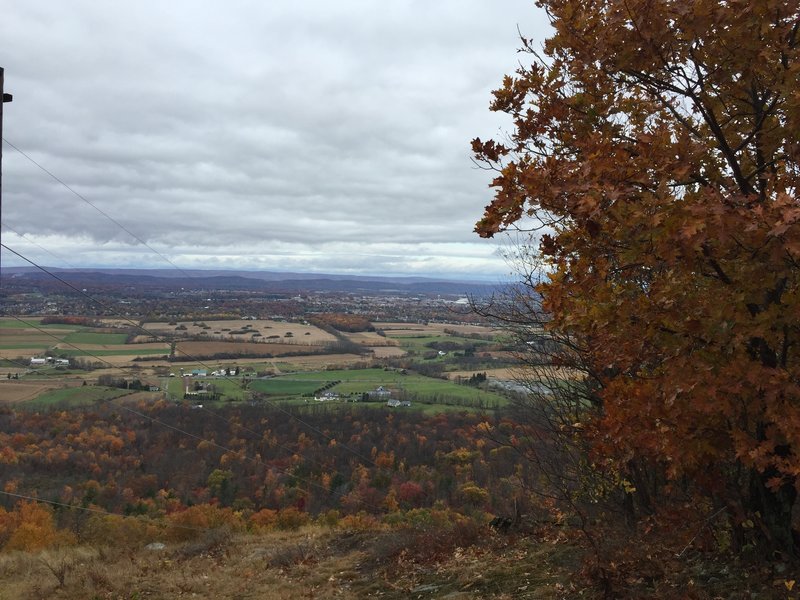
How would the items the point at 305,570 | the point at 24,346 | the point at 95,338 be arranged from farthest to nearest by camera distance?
the point at 95,338
the point at 24,346
the point at 305,570

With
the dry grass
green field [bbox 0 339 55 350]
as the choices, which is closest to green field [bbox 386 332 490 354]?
green field [bbox 0 339 55 350]

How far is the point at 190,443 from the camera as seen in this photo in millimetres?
39844

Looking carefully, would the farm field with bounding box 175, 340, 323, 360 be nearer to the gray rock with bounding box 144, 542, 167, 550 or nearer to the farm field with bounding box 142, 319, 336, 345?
the farm field with bounding box 142, 319, 336, 345

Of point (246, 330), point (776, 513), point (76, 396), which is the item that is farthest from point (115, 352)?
point (776, 513)

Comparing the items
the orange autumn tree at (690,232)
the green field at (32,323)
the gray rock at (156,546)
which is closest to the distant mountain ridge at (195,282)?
the green field at (32,323)

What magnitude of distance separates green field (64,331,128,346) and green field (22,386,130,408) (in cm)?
766

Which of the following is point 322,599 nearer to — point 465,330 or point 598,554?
point 598,554

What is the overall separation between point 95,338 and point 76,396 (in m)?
15.6

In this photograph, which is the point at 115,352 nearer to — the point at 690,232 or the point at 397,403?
the point at 397,403

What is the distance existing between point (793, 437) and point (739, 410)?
1.64ft

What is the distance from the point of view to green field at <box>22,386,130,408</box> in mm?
42169

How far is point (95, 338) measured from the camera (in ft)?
192

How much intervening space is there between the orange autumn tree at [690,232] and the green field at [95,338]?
58.2 meters

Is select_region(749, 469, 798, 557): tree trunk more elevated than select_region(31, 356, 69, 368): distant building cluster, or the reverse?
select_region(749, 469, 798, 557): tree trunk
